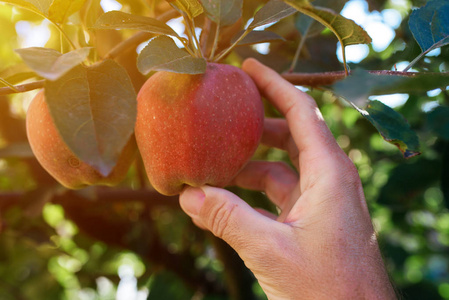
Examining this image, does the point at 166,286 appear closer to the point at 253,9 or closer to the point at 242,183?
the point at 242,183

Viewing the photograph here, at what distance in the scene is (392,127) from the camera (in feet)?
1.88

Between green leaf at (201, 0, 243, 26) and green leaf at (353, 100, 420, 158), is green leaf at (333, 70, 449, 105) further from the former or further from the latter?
green leaf at (201, 0, 243, 26)

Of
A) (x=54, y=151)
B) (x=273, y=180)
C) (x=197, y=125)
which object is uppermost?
(x=197, y=125)

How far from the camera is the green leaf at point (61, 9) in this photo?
511mm

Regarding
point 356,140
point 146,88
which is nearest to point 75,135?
point 146,88

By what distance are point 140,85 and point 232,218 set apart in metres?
0.40

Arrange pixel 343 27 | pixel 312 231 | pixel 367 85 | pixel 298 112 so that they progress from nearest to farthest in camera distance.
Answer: pixel 367 85
pixel 343 27
pixel 312 231
pixel 298 112

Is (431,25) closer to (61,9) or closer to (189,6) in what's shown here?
(189,6)

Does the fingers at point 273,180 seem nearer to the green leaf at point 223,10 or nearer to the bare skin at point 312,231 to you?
the bare skin at point 312,231

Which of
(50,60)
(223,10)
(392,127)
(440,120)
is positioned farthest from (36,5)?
(440,120)

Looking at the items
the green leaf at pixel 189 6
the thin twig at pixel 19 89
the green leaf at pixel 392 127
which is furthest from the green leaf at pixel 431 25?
the thin twig at pixel 19 89

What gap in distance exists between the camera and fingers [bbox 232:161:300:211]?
1021 mm

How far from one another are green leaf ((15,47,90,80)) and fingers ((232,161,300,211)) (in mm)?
661

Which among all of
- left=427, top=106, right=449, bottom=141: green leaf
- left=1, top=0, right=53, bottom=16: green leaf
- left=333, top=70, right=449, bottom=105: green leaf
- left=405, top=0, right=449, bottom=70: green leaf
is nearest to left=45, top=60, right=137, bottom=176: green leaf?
left=1, top=0, right=53, bottom=16: green leaf
